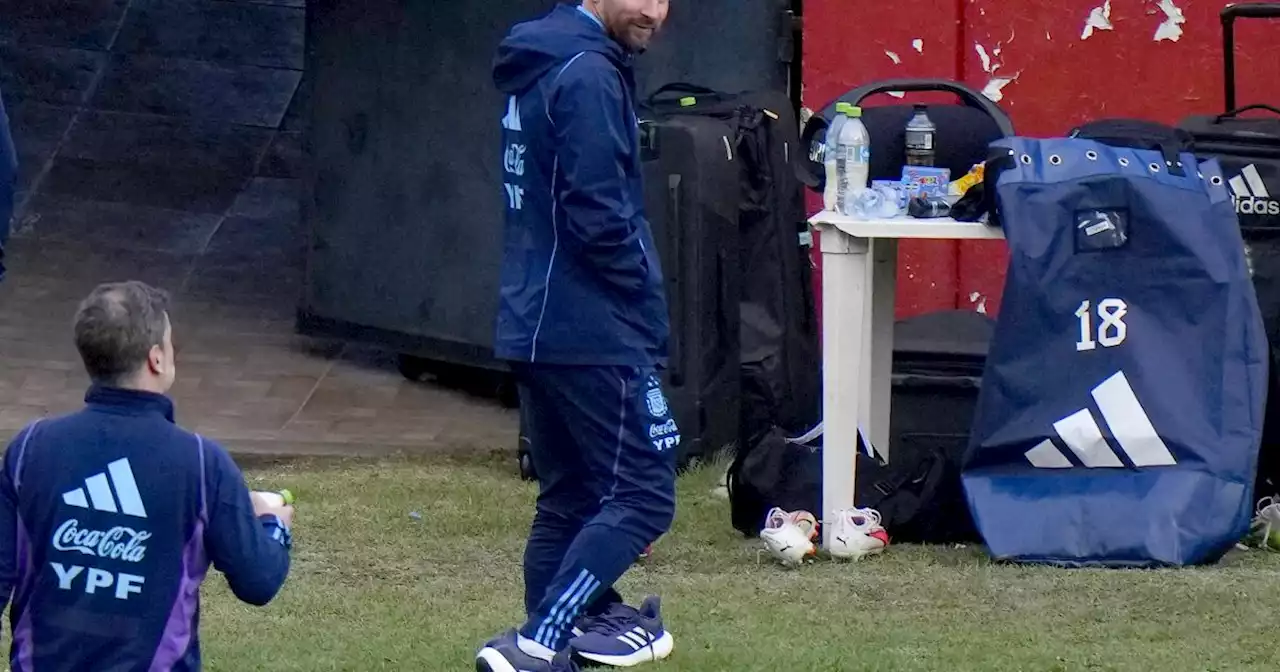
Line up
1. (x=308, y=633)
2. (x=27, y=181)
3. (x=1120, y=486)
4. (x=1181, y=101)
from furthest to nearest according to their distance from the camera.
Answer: (x=27, y=181) → (x=1181, y=101) → (x=1120, y=486) → (x=308, y=633)

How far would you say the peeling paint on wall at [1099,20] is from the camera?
5902 millimetres

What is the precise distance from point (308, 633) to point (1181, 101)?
3194 mm

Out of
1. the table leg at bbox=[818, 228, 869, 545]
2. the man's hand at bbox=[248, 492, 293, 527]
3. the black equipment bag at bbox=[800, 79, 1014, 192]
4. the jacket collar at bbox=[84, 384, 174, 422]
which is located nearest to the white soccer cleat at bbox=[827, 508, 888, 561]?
the table leg at bbox=[818, 228, 869, 545]

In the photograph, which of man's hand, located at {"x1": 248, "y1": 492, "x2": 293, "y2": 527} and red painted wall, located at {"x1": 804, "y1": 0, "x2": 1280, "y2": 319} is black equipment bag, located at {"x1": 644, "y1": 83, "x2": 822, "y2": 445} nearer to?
red painted wall, located at {"x1": 804, "y1": 0, "x2": 1280, "y2": 319}

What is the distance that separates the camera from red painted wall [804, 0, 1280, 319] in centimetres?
585

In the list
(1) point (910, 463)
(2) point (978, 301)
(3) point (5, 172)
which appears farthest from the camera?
(2) point (978, 301)

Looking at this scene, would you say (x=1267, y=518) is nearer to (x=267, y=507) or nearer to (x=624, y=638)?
(x=624, y=638)

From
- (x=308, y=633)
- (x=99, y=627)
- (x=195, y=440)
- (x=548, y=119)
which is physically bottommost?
(x=308, y=633)

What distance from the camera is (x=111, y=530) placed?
261 cm

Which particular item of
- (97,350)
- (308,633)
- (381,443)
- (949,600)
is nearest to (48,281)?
(381,443)

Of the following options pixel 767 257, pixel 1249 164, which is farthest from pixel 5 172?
pixel 1249 164

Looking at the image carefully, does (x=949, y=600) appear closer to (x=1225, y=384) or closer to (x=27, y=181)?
(x=1225, y=384)

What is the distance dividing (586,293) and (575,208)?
16 cm

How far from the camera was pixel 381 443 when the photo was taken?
20.2ft
